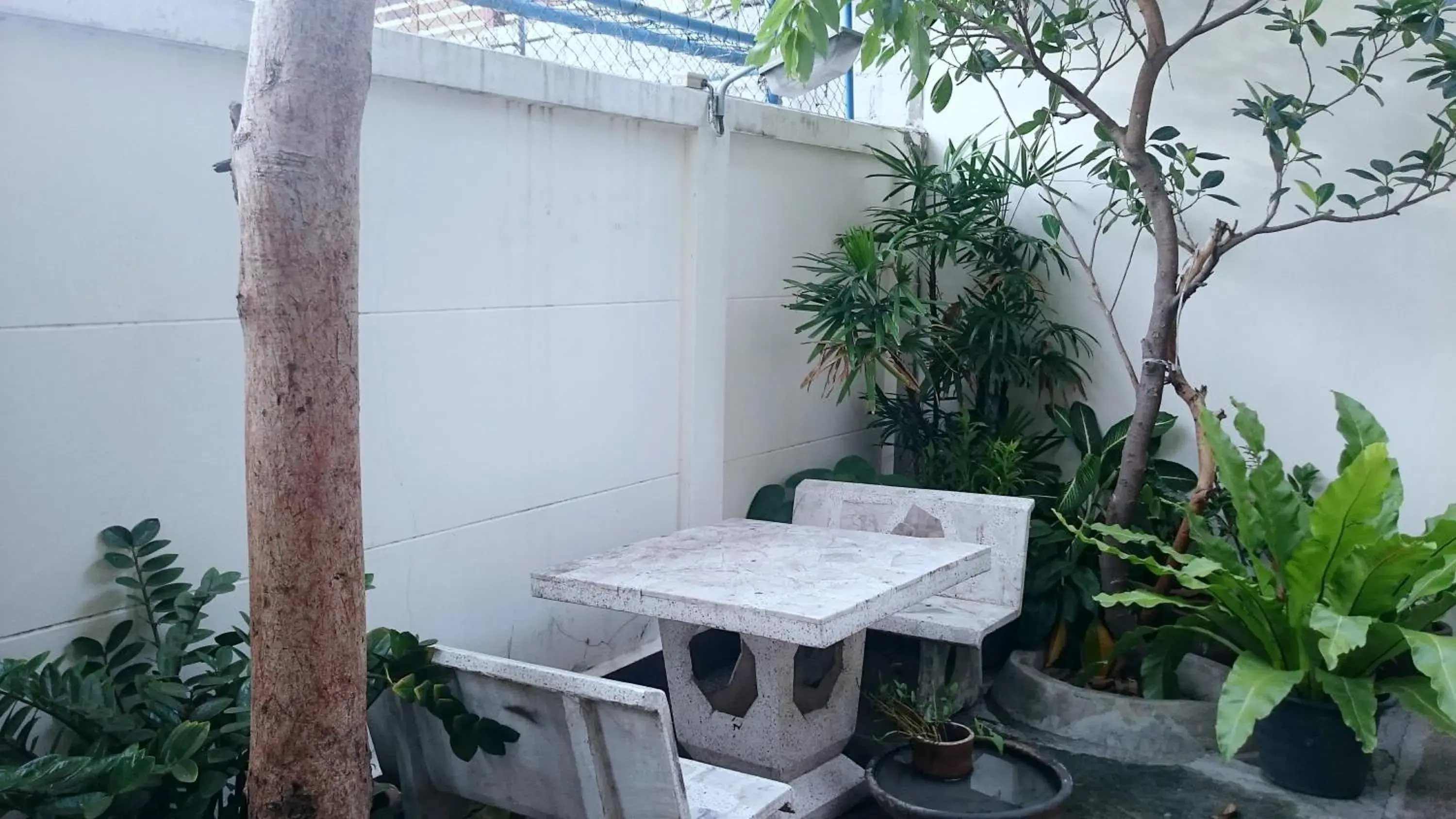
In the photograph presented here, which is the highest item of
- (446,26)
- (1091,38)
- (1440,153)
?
(1091,38)

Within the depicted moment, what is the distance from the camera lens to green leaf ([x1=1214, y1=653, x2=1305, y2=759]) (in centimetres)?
287

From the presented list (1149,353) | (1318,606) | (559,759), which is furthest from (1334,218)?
(559,759)

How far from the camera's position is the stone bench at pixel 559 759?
2.04 m

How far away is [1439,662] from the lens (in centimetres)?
282

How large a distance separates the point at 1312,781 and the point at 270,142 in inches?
126

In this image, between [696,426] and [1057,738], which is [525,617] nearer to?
[696,426]

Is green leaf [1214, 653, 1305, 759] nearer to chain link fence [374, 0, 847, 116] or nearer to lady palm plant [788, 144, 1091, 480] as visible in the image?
lady palm plant [788, 144, 1091, 480]

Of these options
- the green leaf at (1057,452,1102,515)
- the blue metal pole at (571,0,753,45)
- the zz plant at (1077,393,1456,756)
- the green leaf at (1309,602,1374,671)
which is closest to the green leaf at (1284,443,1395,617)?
the zz plant at (1077,393,1456,756)

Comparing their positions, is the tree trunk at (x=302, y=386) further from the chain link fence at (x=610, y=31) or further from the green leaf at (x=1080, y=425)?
the green leaf at (x=1080, y=425)

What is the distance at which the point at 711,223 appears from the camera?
3908 millimetres

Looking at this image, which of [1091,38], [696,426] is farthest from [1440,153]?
[696,426]

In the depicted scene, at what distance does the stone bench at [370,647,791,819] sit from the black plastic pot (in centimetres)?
171

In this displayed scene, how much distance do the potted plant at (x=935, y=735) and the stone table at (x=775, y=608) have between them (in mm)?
141

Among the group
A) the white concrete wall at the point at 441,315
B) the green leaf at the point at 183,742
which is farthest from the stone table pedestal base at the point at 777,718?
the green leaf at the point at 183,742
